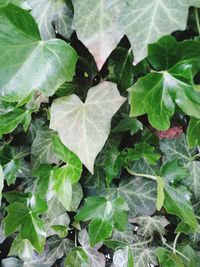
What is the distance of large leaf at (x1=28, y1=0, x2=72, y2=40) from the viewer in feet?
1.70

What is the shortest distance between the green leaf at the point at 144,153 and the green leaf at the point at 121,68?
0.09m

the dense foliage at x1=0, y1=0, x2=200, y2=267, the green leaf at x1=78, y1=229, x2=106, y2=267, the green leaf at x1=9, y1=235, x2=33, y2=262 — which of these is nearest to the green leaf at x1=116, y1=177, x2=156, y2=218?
the dense foliage at x1=0, y1=0, x2=200, y2=267

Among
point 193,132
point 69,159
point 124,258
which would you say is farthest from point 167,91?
point 124,258

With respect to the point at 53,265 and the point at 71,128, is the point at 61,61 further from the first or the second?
the point at 53,265

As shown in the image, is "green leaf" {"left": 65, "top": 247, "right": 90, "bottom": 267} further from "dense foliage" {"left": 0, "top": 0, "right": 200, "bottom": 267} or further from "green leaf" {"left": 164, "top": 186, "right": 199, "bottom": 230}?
"green leaf" {"left": 164, "top": 186, "right": 199, "bottom": 230}

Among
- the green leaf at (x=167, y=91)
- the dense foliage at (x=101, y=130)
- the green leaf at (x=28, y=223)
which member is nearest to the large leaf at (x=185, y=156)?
the dense foliage at (x=101, y=130)

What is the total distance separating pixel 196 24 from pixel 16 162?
0.36m

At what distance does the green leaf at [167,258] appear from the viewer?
23.0 inches

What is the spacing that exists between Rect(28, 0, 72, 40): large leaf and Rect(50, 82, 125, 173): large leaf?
0.29 ft

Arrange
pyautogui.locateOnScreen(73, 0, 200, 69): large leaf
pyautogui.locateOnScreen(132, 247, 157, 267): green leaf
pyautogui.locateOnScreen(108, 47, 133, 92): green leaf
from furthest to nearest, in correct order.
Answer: pyautogui.locateOnScreen(132, 247, 157, 267): green leaf < pyautogui.locateOnScreen(108, 47, 133, 92): green leaf < pyautogui.locateOnScreen(73, 0, 200, 69): large leaf

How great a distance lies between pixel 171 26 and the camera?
0.42 meters

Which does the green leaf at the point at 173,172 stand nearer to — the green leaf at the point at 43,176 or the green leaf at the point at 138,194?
the green leaf at the point at 138,194

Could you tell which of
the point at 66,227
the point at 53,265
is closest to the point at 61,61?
the point at 66,227

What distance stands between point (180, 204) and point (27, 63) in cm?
29
